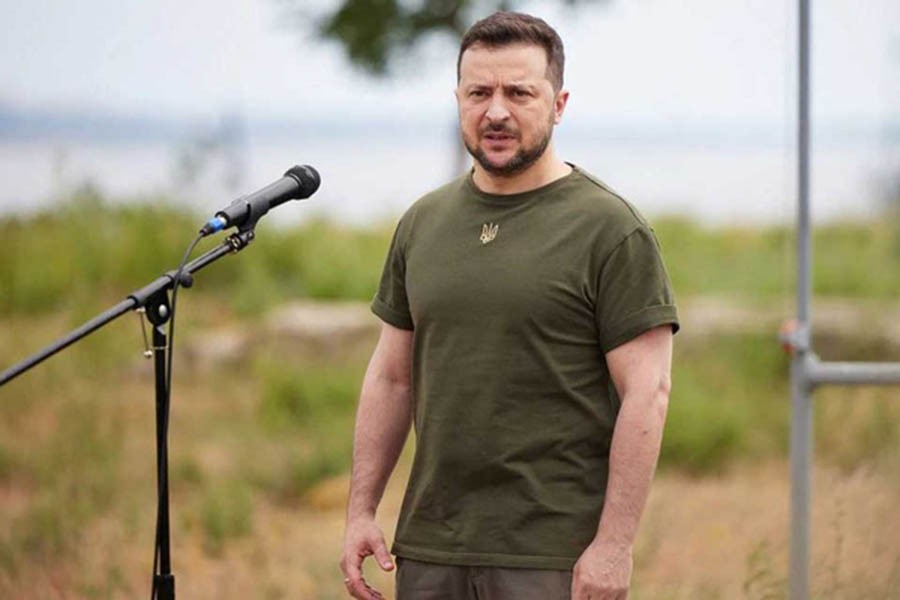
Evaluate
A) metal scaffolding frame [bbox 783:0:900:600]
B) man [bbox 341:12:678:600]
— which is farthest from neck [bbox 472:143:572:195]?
metal scaffolding frame [bbox 783:0:900:600]

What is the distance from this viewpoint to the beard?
296 centimetres

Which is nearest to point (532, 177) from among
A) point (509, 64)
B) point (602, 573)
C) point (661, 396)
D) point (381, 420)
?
point (509, 64)

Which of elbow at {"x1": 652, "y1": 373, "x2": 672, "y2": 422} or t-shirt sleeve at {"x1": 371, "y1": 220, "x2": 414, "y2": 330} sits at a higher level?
t-shirt sleeve at {"x1": 371, "y1": 220, "x2": 414, "y2": 330}

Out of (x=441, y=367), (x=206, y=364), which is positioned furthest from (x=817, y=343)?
(x=441, y=367)

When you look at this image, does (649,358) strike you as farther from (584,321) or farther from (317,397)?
(317,397)

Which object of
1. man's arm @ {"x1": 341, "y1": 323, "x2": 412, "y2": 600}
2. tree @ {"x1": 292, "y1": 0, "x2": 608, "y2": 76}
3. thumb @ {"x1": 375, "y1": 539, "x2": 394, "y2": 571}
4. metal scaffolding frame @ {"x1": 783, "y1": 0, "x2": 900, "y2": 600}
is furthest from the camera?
tree @ {"x1": 292, "y1": 0, "x2": 608, "y2": 76}

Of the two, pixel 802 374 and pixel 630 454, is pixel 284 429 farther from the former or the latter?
pixel 630 454

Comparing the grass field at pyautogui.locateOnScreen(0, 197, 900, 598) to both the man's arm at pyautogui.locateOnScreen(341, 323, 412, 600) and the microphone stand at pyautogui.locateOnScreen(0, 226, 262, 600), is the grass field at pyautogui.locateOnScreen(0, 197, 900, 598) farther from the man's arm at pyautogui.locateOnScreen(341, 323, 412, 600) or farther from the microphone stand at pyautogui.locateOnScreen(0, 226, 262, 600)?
the microphone stand at pyautogui.locateOnScreen(0, 226, 262, 600)

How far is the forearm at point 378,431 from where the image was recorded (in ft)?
10.6

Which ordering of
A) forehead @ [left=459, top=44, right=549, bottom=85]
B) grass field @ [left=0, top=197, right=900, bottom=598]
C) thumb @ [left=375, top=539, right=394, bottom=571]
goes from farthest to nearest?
1. grass field @ [left=0, top=197, right=900, bottom=598]
2. thumb @ [left=375, top=539, right=394, bottom=571]
3. forehead @ [left=459, top=44, right=549, bottom=85]

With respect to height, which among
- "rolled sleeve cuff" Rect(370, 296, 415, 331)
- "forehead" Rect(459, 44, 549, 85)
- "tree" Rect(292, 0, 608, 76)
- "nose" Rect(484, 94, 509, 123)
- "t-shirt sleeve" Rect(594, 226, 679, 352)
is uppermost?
"tree" Rect(292, 0, 608, 76)

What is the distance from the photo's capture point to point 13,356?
9.35 meters

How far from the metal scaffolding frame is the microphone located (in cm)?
180

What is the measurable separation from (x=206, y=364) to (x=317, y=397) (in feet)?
4.89
